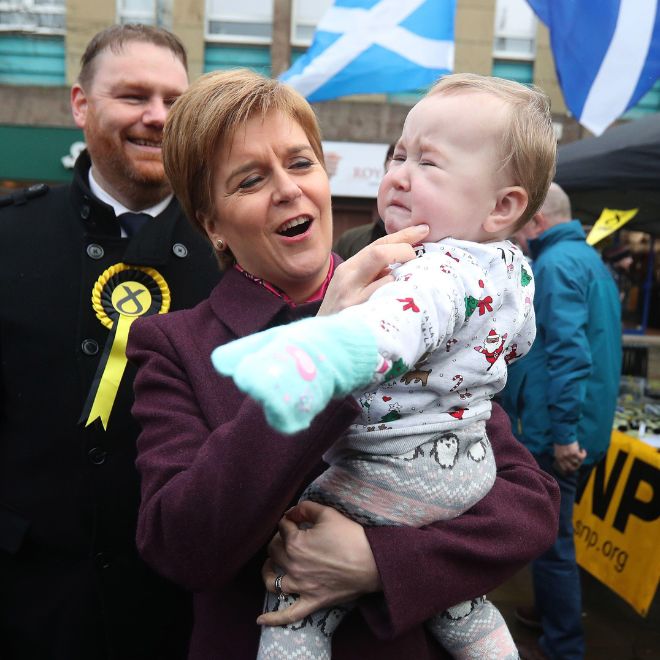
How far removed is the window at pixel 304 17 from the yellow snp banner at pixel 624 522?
8471mm

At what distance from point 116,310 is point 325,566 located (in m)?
0.98

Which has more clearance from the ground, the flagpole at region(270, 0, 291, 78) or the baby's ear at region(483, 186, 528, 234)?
the flagpole at region(270, 0, 291, 78)

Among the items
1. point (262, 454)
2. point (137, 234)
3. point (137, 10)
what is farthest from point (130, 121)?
point (137, 10)

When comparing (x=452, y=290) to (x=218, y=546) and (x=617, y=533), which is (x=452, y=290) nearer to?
(x=218, y=546)

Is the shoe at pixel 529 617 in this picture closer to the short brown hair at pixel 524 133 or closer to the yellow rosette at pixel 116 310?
the yellow rosette at pixel 116 310

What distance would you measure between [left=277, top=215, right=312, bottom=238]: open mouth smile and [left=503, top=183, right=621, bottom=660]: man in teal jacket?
2319 millimetres

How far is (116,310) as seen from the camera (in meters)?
1.84

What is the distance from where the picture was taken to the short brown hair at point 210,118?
1397 mm

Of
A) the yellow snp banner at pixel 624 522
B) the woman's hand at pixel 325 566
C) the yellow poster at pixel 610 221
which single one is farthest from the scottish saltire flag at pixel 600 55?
the woman's hand at pixel 325 566

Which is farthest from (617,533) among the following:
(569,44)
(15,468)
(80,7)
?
(80,7)

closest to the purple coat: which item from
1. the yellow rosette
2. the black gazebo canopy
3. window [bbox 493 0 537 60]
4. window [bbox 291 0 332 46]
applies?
the yellow rosette

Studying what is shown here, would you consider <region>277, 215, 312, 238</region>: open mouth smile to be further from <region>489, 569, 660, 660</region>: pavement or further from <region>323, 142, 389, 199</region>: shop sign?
<region>323, 142, 389, 199</region>: shop sign

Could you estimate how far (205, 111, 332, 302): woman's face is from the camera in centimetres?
143

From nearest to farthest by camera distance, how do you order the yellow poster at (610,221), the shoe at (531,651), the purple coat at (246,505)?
1. the purple coat at (246,505)
2. the shoe at (531,651)
3. the yellow poster at (610,221)
